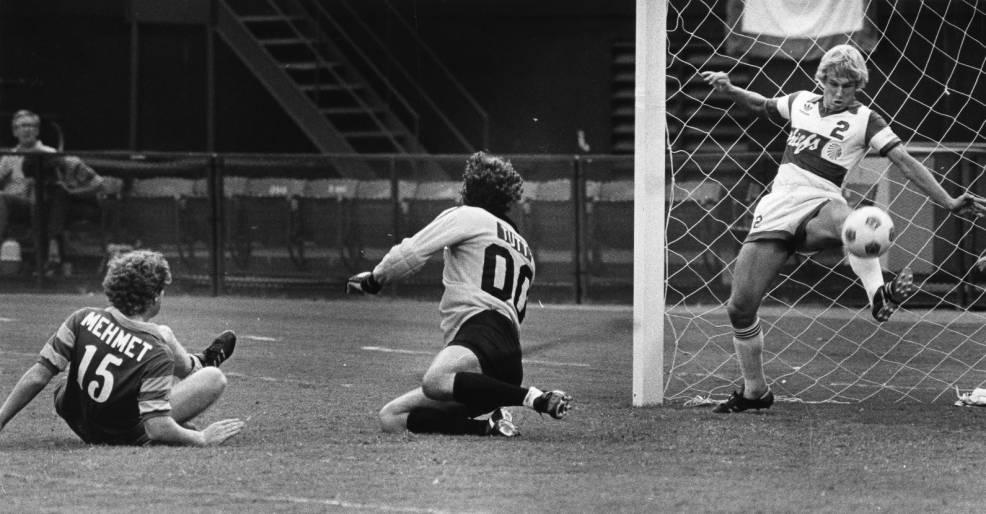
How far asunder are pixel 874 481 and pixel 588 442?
1562 millimetres

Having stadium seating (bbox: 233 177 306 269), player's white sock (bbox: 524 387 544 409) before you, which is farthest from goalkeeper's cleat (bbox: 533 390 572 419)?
stadium seating (bbox: 233 177 306 269)

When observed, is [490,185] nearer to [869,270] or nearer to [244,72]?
[869,270]

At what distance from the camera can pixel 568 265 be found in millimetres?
17125

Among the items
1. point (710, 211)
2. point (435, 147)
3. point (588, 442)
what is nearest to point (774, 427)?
point (588, 442)

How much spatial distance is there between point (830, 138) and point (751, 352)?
122 cm

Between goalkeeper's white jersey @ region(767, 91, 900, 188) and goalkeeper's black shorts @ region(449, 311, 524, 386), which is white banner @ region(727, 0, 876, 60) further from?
goalkeeper's black shorts @ region(449, 311, 524, 386)

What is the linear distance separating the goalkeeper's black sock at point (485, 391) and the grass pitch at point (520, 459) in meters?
0.21

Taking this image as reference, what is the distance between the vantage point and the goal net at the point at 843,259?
38.3 ft

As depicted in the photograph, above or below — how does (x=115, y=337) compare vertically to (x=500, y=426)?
above

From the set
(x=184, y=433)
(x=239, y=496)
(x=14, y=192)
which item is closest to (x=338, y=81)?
(x=14, y=192)

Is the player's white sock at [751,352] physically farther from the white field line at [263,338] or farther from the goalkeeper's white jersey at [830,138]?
the white field line at [263,338]

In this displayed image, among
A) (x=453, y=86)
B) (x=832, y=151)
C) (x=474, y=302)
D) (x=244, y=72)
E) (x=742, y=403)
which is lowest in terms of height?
(x=742, y=403)

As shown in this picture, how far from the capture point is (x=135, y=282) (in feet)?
25.0

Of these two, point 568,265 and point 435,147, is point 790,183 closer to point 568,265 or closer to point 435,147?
point 568,265
